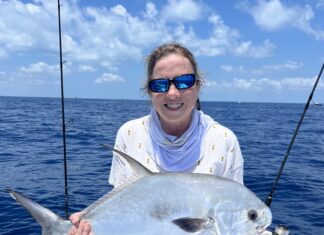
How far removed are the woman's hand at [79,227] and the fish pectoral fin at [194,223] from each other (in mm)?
616

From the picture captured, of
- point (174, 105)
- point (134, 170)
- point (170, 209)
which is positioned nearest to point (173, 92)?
point (174, 105)

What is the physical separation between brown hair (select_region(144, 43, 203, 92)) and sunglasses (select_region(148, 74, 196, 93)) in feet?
0.49

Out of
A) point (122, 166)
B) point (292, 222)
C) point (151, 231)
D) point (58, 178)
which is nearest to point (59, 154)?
point (58, 178)

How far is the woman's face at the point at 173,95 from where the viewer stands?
357cm

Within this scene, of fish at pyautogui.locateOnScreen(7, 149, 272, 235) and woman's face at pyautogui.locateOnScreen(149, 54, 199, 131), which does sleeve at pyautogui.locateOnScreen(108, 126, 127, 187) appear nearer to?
woman's face at pyautogui.locateOnScreen(149, 54, 199, 131)

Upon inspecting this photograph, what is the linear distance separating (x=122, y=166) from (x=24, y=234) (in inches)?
191

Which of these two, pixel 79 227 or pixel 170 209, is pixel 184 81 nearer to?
pixel 170 209

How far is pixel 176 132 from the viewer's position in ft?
12.8

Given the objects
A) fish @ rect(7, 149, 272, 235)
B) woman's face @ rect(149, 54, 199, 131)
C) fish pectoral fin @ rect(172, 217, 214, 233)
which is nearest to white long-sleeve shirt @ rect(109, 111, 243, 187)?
woman's face @ rect(149, 54, 199, 131)

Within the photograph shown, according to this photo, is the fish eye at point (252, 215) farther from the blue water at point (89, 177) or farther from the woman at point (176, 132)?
the blue water at point (89, 177)

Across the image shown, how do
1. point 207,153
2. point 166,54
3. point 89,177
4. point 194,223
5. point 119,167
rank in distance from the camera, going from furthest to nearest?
point 89,177, point 119,167, point 207,153, point 166,54, point 194,223

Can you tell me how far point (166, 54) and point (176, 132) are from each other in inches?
28.4

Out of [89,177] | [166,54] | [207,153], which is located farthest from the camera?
[89,177]

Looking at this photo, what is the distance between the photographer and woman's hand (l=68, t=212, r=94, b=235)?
2883mm
